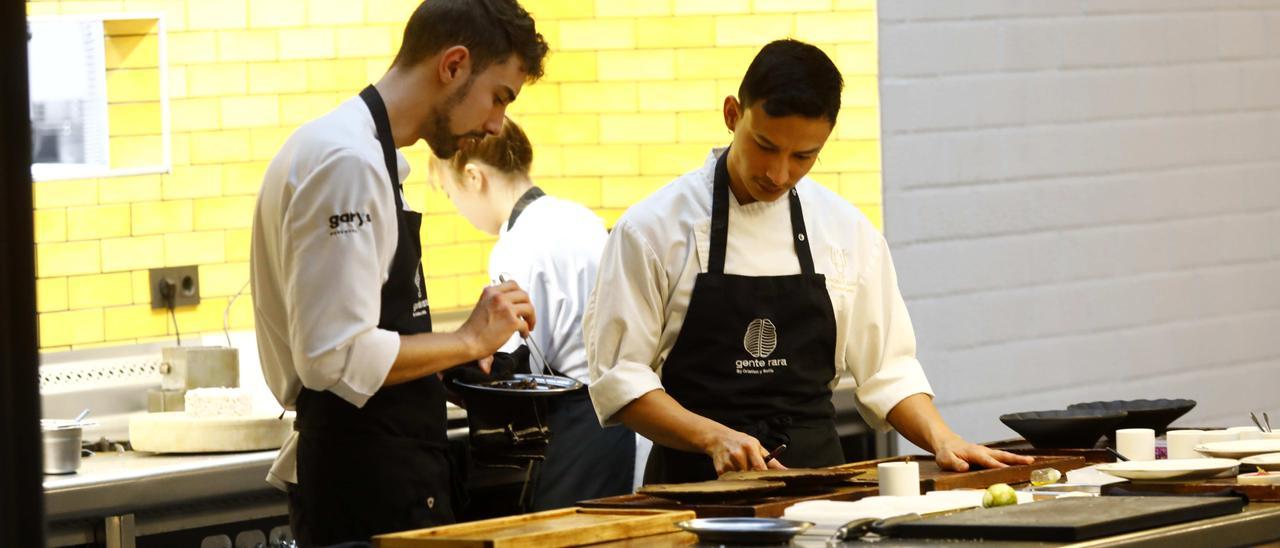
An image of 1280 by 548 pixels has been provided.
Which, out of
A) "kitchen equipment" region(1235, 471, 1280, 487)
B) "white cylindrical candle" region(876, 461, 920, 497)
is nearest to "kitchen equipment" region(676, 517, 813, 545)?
"white cylindrical candle" region(876, 461, 920, 497)

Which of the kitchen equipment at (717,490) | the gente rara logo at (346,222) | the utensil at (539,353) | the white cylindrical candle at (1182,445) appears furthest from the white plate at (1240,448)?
the utensil at (539,353)

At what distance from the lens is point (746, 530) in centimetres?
180

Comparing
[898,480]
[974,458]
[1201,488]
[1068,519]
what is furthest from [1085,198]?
[1068,519]

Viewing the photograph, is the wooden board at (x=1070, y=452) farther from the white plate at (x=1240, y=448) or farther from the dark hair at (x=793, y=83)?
the dark hair at (x=793, y=83)

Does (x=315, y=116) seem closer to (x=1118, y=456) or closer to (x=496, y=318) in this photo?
(x=496, y=318)

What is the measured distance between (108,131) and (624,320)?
2.14 metres

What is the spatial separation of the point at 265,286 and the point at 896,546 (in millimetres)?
1120

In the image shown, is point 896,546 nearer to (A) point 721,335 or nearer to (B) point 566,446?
(A) point 721,335

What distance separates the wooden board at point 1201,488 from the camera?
6.91ft

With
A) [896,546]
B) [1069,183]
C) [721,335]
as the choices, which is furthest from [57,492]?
[1069,183]

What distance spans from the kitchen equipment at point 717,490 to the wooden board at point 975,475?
210 millimetres

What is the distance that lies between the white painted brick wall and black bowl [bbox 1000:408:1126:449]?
6.32ft

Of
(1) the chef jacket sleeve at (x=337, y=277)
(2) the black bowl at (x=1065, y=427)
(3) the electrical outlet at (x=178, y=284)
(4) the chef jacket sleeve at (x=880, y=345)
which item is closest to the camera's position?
(1) the chef jacket sleeve at (x=337, y=277)

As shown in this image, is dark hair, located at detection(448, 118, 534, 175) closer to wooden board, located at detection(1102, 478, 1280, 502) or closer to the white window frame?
the white window frame
